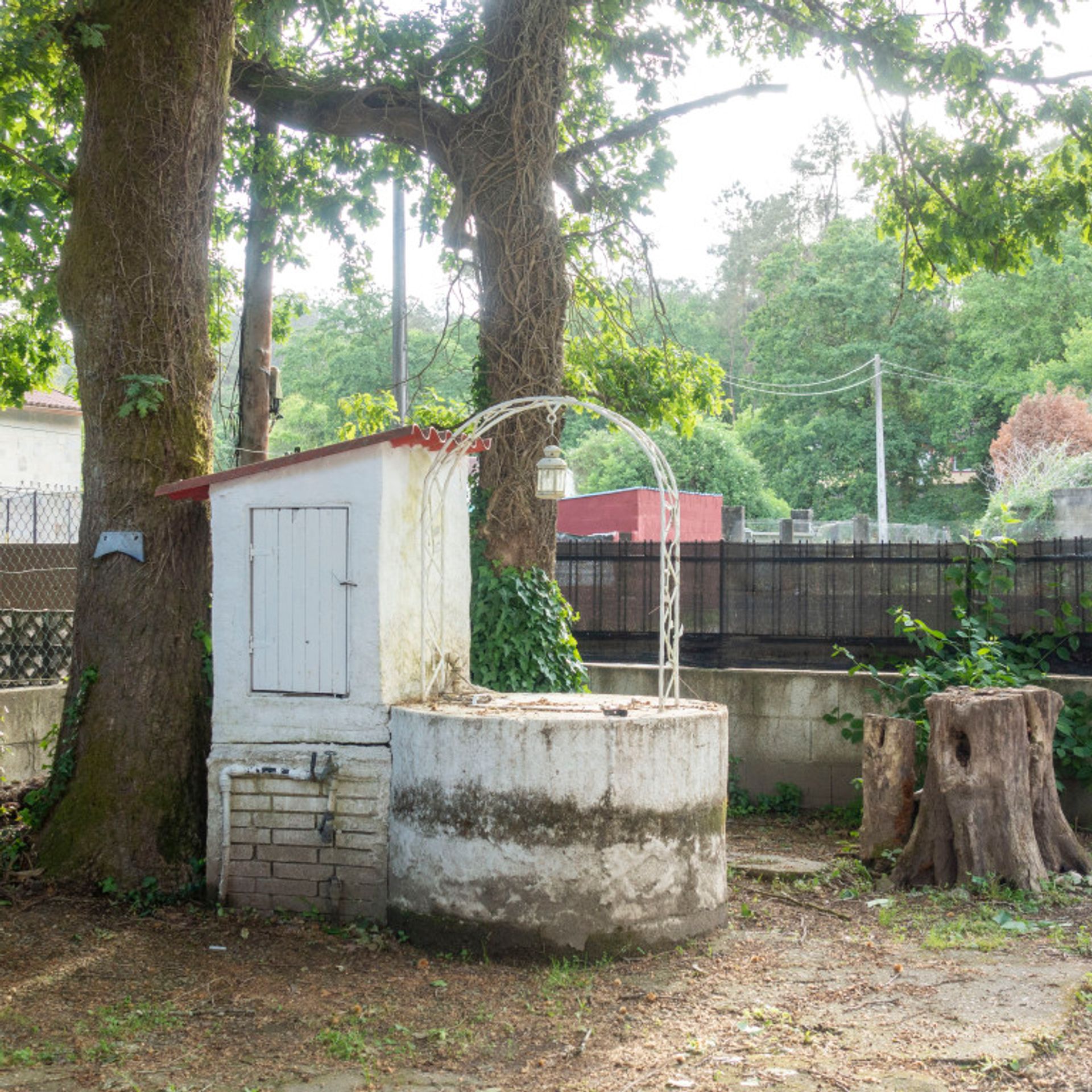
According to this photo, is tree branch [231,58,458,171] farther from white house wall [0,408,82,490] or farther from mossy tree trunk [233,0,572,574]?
white house wall [0,408,82,490]

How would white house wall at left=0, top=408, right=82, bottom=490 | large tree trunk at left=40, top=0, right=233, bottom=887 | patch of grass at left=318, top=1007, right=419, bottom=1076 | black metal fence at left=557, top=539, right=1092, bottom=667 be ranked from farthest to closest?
white house wall at left=0, top=408, right=82, bottom=490
black metal fence at left=557, top=539, right=1092, bottom=667
large tree trunk at left=40, top=0, right=233, bottom=887
patch of grass at left=318, top=1007, right=419, bottom=1076

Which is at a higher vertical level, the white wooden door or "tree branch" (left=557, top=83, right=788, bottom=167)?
"tree branch" (left=557, top=83, right=788, bottom=167)

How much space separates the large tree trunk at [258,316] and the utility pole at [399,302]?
170cm

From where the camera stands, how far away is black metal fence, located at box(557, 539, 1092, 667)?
11984 mm

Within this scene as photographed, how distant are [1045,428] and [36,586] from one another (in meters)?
33.0

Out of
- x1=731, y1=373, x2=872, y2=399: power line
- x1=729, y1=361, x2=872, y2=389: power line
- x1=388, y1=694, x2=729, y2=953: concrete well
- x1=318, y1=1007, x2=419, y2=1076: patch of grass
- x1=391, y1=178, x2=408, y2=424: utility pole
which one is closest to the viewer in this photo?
x1=318, y1=1007, x2=419, y2=1076: patch of grass

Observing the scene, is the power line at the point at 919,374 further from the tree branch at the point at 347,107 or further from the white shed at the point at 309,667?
the white shed at the point at 309,667

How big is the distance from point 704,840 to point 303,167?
389 inches

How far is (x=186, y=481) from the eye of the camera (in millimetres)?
7191

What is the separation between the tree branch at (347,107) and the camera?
37.3 feet

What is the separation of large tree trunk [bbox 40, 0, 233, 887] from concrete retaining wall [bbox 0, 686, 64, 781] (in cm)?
193

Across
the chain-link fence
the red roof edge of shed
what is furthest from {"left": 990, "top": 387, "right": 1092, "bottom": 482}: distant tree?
the red roof edge of shed

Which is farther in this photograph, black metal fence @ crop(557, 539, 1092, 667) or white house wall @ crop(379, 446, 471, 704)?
black metal fence @ crop(557, 539, 1092, 667)

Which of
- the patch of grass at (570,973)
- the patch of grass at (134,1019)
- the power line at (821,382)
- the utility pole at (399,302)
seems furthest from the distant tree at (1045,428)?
the patch of grass at (134,1019)
